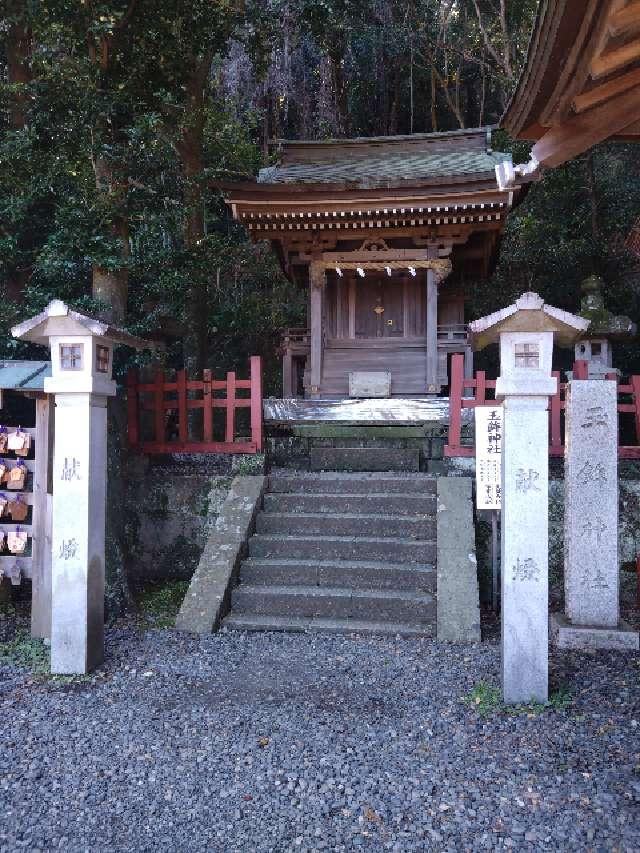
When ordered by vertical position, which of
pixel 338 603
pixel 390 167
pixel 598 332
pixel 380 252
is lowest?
pixel 338 603

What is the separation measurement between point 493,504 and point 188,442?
11.4ft

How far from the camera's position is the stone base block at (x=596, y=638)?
4.94 meters

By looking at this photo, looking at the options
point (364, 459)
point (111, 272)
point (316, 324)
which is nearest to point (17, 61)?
point (111, 272)

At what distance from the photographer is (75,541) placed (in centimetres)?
458

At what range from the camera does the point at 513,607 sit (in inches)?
158

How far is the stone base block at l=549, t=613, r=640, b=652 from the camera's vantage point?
16.2 feet

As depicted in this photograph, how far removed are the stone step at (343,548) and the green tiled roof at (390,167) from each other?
243 inches

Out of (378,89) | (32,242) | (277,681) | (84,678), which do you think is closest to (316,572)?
(277,681)

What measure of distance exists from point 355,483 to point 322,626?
1934mm

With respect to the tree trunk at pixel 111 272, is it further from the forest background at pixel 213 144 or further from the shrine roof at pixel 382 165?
the shrine roof at pixel 382 165

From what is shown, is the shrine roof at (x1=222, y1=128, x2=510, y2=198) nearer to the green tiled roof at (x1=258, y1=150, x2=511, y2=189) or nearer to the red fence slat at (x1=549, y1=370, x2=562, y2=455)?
the green tiled roof at (x1=258, y1=150, x2=511, y2=189)

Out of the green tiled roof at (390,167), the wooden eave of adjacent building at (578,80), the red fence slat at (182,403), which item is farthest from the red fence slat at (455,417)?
the green tiled roof at (390,167)

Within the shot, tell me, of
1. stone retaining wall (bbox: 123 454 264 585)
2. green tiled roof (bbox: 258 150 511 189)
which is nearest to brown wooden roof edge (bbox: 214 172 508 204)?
green tiled roof (bbox: 258 150 511 189)

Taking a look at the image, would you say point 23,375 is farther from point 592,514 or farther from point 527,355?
point 592,514
